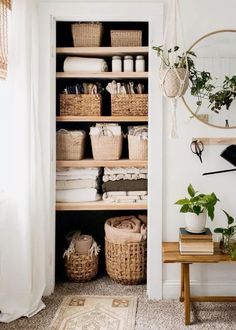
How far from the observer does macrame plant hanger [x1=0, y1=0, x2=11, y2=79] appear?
2.49 m

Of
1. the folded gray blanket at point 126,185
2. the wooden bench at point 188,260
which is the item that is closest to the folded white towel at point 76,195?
the folded gray blanket at point 126,185

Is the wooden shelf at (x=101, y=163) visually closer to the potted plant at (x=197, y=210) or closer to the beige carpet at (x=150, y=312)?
the potted plant at (x=197, y=210)

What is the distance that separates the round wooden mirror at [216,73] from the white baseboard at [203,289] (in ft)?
3.81

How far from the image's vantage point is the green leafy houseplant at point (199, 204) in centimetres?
264

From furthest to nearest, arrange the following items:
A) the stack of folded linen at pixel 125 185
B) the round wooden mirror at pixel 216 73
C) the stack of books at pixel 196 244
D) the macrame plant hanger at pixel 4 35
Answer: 1. the stack of folded linen at pixel 125 185
2. the round wooden mirror at pixel 216 73
3. the stack of books at pixel 196 244
4. the macrame plant hanger at pixel 4 35

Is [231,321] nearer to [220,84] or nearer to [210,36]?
[220,84]

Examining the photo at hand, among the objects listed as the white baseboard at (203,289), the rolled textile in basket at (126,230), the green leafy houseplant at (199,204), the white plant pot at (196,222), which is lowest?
the white baseboard at (203,289)

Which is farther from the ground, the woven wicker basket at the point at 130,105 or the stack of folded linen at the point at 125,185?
the woven wicker basket at the point at 130,105

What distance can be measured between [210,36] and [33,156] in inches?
58.5

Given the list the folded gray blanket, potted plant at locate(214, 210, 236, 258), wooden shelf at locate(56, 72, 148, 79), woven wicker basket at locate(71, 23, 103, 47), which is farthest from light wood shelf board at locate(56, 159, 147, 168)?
woven wicker basket at locate(71, 23, 103, 47)

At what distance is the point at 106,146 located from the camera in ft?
10.2

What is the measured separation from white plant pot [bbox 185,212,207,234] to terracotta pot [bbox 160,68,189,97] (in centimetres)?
80

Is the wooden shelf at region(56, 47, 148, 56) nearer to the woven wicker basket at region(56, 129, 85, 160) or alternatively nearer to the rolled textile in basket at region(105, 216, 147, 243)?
the woven wicker basket at region(56, 129, 85, 160)

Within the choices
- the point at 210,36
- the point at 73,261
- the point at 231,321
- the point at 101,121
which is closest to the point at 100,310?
the point at 73,261
